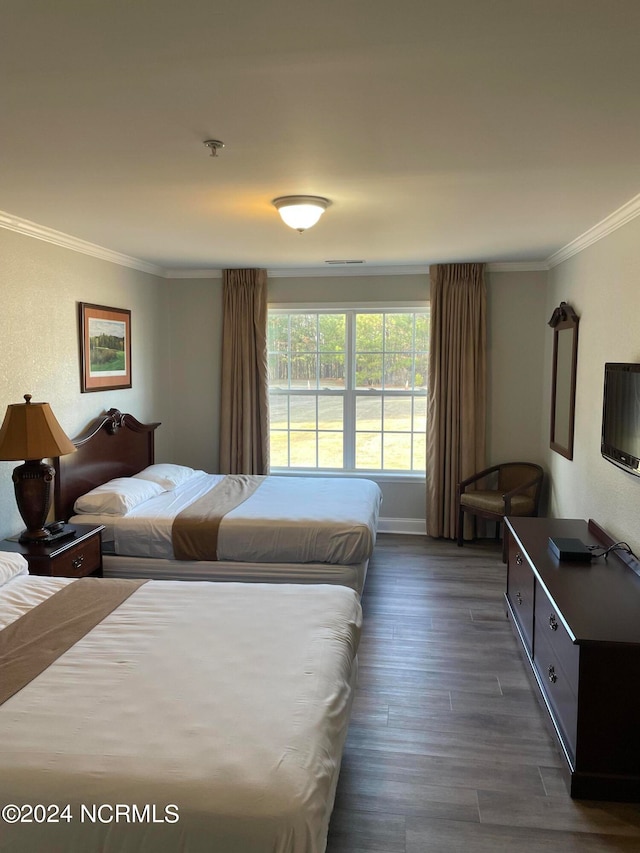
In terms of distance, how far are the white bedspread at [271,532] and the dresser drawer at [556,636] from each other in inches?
44.3

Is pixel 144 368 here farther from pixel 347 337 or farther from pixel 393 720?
pixel 393 720

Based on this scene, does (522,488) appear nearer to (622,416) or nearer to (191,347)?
(622,416)

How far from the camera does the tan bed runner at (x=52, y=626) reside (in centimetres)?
197

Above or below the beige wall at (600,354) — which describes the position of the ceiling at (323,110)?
above

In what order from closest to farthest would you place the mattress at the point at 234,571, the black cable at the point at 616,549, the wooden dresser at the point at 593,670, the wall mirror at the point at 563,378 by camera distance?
the wooden dresser at the point at 593,670 → the black cable at the point at 616,549 → the mattress at the point at 234,571 → the wall mirror at the point at 563,378

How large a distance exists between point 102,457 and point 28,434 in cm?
134

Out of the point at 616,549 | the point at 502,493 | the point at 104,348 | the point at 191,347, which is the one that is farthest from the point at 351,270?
the point at 616,549

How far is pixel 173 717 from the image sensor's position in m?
1.72

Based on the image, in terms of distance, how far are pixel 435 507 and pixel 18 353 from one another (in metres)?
3.61

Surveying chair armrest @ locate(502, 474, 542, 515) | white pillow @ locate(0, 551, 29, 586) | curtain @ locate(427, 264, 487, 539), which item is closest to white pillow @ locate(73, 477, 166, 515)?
white pillow @ locate(0, 551, 29, 586)

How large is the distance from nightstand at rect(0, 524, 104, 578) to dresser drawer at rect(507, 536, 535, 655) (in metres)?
2.49

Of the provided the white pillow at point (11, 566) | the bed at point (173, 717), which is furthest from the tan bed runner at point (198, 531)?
the bed at point (173, 717)

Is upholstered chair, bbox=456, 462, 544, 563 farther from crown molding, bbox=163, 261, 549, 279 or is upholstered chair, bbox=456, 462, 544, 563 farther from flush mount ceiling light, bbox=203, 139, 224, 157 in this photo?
flush mount ceiling light, bbox=203, 139, 224, 157

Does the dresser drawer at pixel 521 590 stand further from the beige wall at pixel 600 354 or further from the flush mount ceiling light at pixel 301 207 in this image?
the flush mount ceiling light at pixel 301 207
